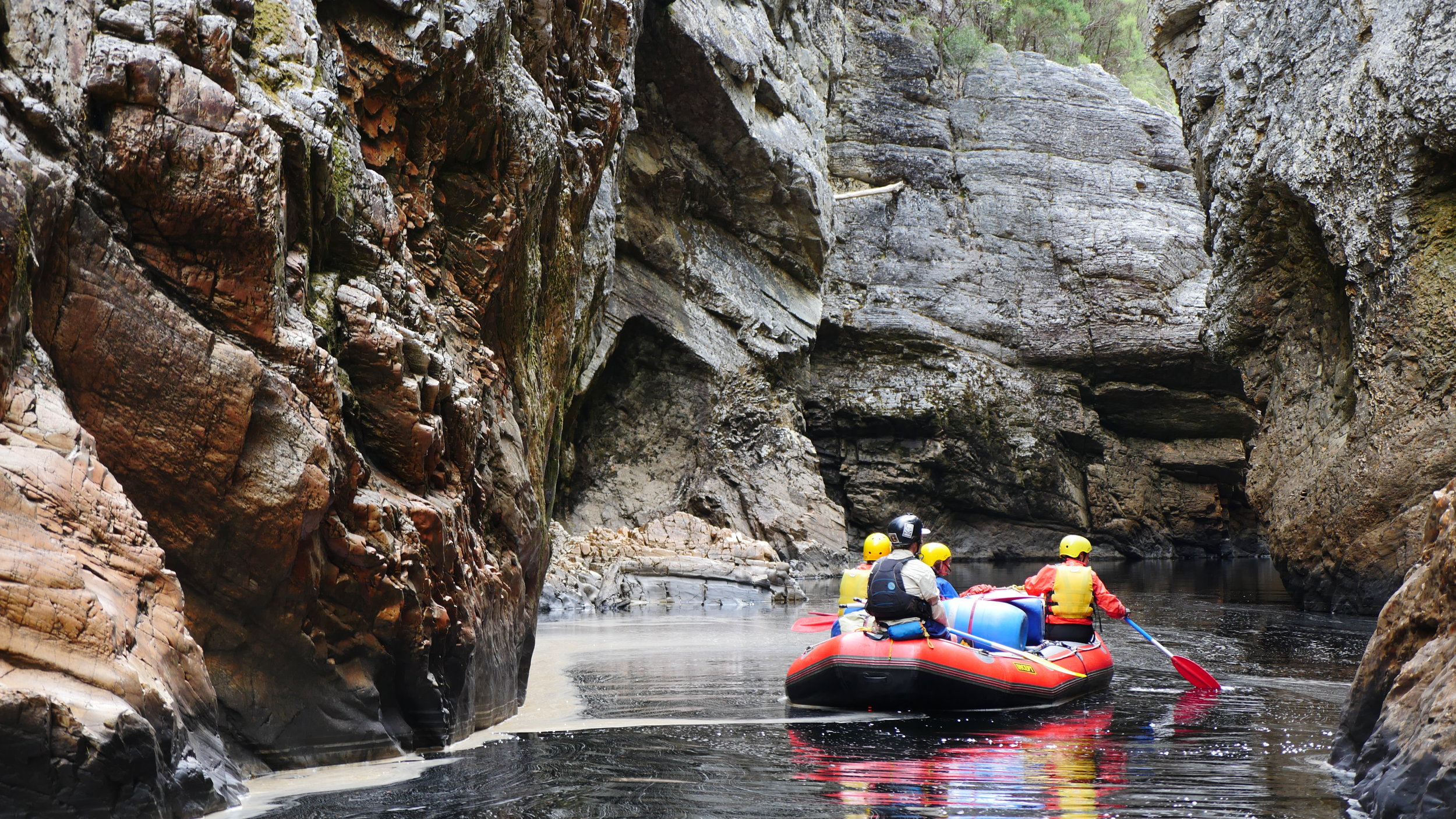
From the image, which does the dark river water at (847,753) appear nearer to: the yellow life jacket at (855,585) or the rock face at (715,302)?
the yellow life jacket at (855,585)

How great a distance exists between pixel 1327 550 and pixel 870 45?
71.9ft

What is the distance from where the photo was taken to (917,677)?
8.60 meters

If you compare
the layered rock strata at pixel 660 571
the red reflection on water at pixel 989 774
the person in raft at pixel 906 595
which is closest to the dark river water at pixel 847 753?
the red reflection on water at pixel 989 774

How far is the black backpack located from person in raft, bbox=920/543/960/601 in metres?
1.31

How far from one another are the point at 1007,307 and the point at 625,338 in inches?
479

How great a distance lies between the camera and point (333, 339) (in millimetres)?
6340

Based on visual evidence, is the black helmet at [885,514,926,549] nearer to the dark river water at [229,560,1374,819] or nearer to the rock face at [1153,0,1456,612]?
the dark river water at [229,560,1374,819]

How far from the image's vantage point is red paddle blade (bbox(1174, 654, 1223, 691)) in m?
9.89

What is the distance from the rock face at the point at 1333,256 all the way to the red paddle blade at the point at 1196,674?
20.0 feet

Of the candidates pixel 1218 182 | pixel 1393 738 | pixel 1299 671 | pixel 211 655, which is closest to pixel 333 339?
pixel 211 655

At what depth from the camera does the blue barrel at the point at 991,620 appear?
9828 millimetres

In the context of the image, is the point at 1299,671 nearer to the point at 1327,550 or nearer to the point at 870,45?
the point at 1327,550

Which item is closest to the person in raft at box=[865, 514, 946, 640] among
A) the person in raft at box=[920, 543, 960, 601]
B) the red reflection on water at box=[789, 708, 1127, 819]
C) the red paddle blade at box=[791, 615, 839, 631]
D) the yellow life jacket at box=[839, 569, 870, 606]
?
the red reflection on water at box=[789, 708, 1127, 819]

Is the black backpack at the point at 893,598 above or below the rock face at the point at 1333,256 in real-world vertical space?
below
